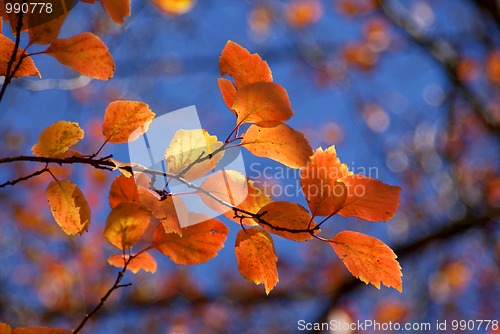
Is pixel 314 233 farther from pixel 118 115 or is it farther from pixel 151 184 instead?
pixel 118 115

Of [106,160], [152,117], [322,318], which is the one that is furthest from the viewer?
[322,318]

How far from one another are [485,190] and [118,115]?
5869 millimetres

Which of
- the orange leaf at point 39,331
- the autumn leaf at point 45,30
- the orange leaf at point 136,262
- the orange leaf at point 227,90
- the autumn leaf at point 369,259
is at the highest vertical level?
the autumn leaf at point 45,30

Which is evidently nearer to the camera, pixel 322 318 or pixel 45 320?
pixel 322 318

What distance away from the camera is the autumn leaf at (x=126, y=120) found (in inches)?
33.0

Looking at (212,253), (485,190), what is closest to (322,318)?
(212,253)

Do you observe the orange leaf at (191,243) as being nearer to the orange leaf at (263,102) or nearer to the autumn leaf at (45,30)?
the orange leaf at (263,102)

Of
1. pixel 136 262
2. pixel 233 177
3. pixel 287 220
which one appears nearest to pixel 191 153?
pixel 233 177

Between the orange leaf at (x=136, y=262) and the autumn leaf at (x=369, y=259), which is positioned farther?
the orange leaf at (x=136, y=262)

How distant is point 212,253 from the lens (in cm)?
90

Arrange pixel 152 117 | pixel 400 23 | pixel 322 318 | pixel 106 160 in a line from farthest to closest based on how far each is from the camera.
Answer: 1. pixel 400 23
2. pixel 322 318
3. pixel 152 117
4. pixel 106 160

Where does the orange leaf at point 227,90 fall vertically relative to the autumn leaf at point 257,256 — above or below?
above

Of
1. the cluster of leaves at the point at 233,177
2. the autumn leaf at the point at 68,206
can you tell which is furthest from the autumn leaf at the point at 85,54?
the autumn leaf at the point at 68,206

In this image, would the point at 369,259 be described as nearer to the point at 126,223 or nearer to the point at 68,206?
the point at 126,223
